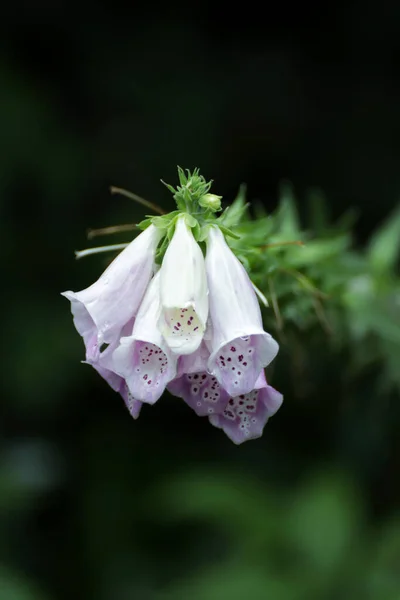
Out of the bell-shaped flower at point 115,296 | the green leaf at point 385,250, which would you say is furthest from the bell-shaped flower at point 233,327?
the green leaf at point 385,250

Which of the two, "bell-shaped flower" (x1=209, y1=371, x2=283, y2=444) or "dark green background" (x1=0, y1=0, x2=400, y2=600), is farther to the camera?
"dark green background" (x1=0, y1=0, x2=400, y2=600)

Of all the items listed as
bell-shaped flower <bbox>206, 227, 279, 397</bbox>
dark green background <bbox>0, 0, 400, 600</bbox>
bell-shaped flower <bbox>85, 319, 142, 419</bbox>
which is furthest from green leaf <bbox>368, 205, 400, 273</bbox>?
bell-shaped flower <bbox>85, 319, 142, 419</bbox>

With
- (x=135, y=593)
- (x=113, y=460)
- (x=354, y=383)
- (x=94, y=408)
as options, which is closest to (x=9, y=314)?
(x=94, y=408)

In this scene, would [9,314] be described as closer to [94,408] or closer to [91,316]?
[94,408]

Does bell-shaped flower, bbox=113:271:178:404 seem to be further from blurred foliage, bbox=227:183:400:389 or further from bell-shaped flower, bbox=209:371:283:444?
blurred foliage, bbox=227:183:400:389

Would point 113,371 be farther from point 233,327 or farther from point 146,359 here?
point 233,327

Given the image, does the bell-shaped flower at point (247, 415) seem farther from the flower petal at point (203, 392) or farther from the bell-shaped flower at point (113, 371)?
the bell-shaped flower at point (113, 371)
